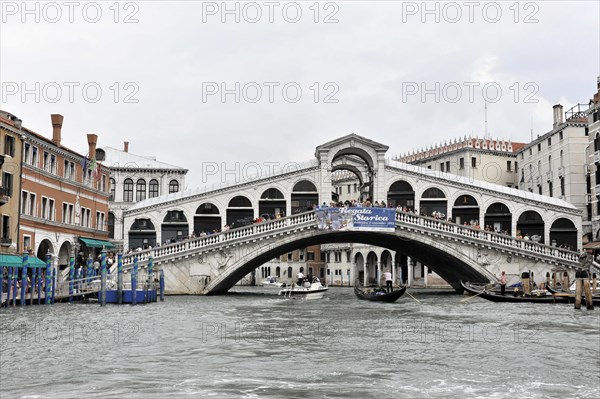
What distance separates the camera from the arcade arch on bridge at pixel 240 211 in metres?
43.8

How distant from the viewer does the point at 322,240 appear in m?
41.2

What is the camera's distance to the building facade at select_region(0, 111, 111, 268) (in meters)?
32.9

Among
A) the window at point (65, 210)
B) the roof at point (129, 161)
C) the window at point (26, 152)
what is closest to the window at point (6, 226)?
the window at point (26, 152)

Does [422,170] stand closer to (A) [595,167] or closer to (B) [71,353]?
(A) [595,167]

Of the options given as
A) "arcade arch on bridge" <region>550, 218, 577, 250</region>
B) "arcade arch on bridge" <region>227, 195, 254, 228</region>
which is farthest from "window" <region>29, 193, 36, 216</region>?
"arcade arch on bridge" <region>550, 218, 577, 250</region>

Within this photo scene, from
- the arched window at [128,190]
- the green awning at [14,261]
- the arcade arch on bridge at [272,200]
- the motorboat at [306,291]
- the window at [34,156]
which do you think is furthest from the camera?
the arched window at [128,190]

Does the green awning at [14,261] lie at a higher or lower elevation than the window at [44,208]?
lower

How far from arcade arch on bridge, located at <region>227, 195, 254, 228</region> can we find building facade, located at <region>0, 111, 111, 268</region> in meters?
7.21

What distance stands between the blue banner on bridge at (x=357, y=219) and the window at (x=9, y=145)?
1405cm

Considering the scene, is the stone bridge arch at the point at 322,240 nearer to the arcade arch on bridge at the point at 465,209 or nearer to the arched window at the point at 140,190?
the arcade arch on bridge at the point at 465,209

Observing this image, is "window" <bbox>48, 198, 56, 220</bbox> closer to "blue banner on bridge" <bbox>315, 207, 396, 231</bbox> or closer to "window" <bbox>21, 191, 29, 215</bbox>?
"window" <bbox>21, 191, 29, 215</bbox>

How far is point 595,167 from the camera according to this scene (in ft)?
134

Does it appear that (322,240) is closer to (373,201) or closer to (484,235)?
(373,201)

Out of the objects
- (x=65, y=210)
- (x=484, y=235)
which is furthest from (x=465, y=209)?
(x=65, y=210)
